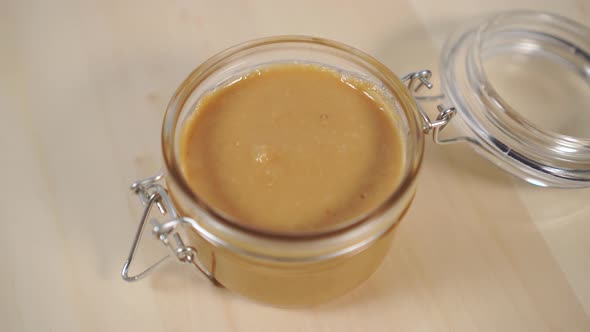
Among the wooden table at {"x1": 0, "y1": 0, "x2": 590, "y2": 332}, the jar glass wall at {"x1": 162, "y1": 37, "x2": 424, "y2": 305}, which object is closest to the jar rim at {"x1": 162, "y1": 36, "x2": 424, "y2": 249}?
the jar glass wall at {"x1": 162, "y1": 37, "x2": 424, "y2": 305}

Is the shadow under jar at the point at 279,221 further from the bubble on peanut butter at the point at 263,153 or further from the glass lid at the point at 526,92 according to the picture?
the glass lid at the point at 526,92

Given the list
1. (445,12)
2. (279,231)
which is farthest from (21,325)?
(445,12)

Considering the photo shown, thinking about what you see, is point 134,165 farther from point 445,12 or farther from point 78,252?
point 445,12

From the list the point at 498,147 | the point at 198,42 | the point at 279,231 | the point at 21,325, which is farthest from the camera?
the point at 198,42

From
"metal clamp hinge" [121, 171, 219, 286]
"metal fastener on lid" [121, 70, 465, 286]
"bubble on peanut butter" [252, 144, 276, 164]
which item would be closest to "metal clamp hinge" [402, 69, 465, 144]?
"metal fastener on lid" [121, 70, 465, 286]

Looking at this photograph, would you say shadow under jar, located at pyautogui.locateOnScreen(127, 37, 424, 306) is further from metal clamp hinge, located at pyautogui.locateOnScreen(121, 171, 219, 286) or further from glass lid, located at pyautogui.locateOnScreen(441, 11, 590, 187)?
glass lid, located at pyautogui.locateOnScreen(441, 11, 590, 187)

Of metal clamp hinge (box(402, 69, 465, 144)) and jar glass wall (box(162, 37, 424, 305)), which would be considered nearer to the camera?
jar glass wall (box(162, 37, 424, 305))
